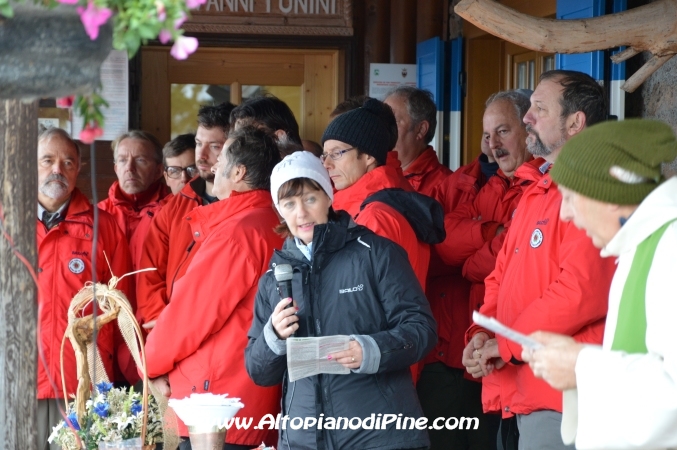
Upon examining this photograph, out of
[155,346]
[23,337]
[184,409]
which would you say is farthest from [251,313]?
[23,337]

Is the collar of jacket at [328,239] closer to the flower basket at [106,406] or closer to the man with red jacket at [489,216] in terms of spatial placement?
the flower basket at [106,406]

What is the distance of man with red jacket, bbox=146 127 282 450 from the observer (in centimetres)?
340

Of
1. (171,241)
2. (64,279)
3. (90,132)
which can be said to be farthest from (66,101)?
(171,241)

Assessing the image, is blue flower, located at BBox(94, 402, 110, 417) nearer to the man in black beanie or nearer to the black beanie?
the man in black beanie

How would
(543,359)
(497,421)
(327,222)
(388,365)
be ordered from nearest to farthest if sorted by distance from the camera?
(543,359) → (388,365) → (327,222) → (497,421)

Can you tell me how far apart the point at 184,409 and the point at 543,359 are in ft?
3.35

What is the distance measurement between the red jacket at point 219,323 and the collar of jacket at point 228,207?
82mm

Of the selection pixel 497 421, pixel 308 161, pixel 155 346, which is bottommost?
pixel 497 421

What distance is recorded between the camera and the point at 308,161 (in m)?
3.16

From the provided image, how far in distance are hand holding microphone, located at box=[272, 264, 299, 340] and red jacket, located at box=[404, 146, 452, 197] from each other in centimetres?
202

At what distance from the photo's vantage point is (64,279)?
4.14 m

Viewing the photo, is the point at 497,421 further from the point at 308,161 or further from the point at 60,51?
the point at 60,51

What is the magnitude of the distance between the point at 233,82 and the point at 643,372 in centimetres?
556

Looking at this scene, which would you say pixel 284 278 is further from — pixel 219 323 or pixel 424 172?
pixel 424 172
